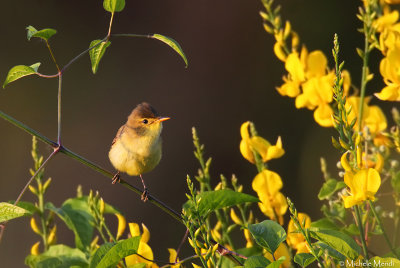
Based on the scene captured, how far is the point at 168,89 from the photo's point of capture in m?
6.34

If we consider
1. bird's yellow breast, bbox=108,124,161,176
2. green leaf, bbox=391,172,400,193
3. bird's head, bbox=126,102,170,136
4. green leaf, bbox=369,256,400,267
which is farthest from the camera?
bird's head, bbox=126,102,170,136

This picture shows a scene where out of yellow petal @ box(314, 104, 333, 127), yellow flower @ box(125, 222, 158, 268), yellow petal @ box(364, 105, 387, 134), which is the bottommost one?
yellow flower @ box(125, 222, 158, 268)

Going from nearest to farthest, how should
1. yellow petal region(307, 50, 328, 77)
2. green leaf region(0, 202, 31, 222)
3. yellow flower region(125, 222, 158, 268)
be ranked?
1. green leaf region(0, 202, 31, 222)
2. yellow flower region(125, 222, 158, 268)
3. yellow petal region(307, 50, 328, 77)

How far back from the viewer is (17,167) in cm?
620

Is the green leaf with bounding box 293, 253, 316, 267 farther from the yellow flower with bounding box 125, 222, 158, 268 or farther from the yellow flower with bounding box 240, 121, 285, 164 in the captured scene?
the yellow flower with bounding box 240, 121, 285, 164

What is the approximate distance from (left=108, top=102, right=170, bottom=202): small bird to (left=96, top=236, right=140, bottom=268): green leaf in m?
1.03

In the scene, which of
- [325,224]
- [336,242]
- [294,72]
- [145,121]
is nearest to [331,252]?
[336,242]

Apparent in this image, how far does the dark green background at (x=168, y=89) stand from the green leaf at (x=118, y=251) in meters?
4.81

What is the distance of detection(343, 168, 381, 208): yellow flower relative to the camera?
120cm

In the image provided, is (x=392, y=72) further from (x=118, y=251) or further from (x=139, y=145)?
(x=139, y=145)

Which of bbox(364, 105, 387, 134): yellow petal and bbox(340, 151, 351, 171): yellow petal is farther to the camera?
bbox(364, 105, 387, 134): yellow petal

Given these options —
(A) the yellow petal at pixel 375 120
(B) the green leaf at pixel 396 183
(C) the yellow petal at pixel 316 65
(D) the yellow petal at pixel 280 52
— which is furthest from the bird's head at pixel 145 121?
(B) the green leaf at pixel 396 183

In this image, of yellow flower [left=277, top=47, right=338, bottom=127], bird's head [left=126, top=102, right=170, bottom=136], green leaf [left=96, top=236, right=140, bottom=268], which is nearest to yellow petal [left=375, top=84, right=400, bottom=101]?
yellow flower [left=277, top=47, right=338, bottom=127]

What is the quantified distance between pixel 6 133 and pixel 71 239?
4.53ft
